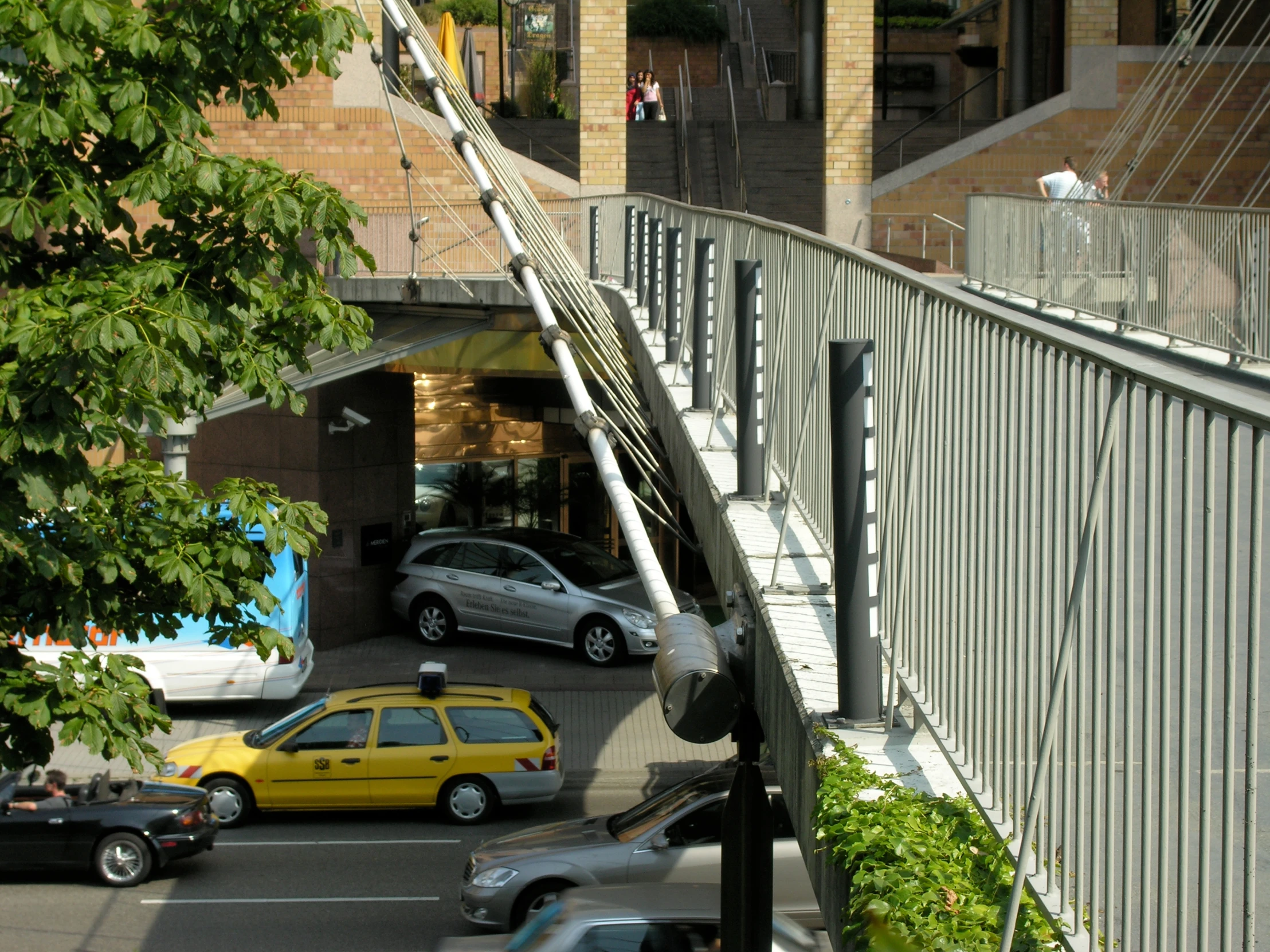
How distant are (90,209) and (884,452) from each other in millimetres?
3753

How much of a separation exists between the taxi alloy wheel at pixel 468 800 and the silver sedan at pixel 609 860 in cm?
300

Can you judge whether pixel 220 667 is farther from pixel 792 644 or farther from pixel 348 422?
pixel 792 644

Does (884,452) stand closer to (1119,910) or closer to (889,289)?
(889,289)

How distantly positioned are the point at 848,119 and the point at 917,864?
25450 mm

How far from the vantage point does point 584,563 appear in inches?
865

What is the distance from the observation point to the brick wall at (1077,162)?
88.6 ft

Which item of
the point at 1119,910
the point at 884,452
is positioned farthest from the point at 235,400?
the point at 1119,910

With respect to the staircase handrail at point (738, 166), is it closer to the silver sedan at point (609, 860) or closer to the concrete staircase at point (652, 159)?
the concrete staircase at point (652, 159)

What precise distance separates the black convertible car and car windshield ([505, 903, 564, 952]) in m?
4.90

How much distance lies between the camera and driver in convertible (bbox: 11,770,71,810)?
13062mm

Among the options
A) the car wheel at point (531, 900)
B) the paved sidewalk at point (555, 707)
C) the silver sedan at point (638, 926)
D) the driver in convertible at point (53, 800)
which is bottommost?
the paved sidewalk at point (555, 707)

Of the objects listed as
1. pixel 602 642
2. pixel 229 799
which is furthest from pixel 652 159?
pixel 229 799

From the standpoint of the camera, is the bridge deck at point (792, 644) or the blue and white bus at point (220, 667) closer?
the bridge deck at point (792, 644)

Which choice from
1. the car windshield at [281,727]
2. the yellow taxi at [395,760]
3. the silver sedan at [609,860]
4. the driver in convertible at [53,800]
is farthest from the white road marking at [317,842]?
the silver sedan at [609,860]
